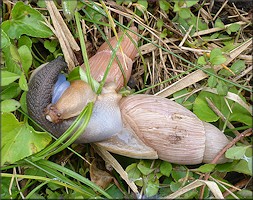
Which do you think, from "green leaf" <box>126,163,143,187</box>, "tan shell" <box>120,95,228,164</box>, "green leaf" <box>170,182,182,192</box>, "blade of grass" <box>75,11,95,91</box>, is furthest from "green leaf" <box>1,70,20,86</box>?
"green leaf" <box>170,182,182,192</box>

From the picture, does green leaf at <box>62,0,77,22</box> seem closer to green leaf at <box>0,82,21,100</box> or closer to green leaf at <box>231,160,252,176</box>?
green leaf at <box>0,82,21,100</box>

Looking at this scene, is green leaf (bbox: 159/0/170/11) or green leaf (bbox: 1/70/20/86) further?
green leaf (bbox: 159/0/170/11)

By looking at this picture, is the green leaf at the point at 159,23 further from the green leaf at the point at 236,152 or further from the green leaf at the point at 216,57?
the green leaf at the point at 236,152

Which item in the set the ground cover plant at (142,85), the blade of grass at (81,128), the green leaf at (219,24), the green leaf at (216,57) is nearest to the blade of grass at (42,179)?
the ground cover plant at (142,85)

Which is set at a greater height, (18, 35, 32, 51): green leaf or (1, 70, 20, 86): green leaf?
(18, 35, 32, 51): green leaf

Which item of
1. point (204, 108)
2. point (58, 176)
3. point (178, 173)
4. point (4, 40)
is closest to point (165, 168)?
point (178, 173)

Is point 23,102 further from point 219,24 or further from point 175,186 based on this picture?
point 219,24
